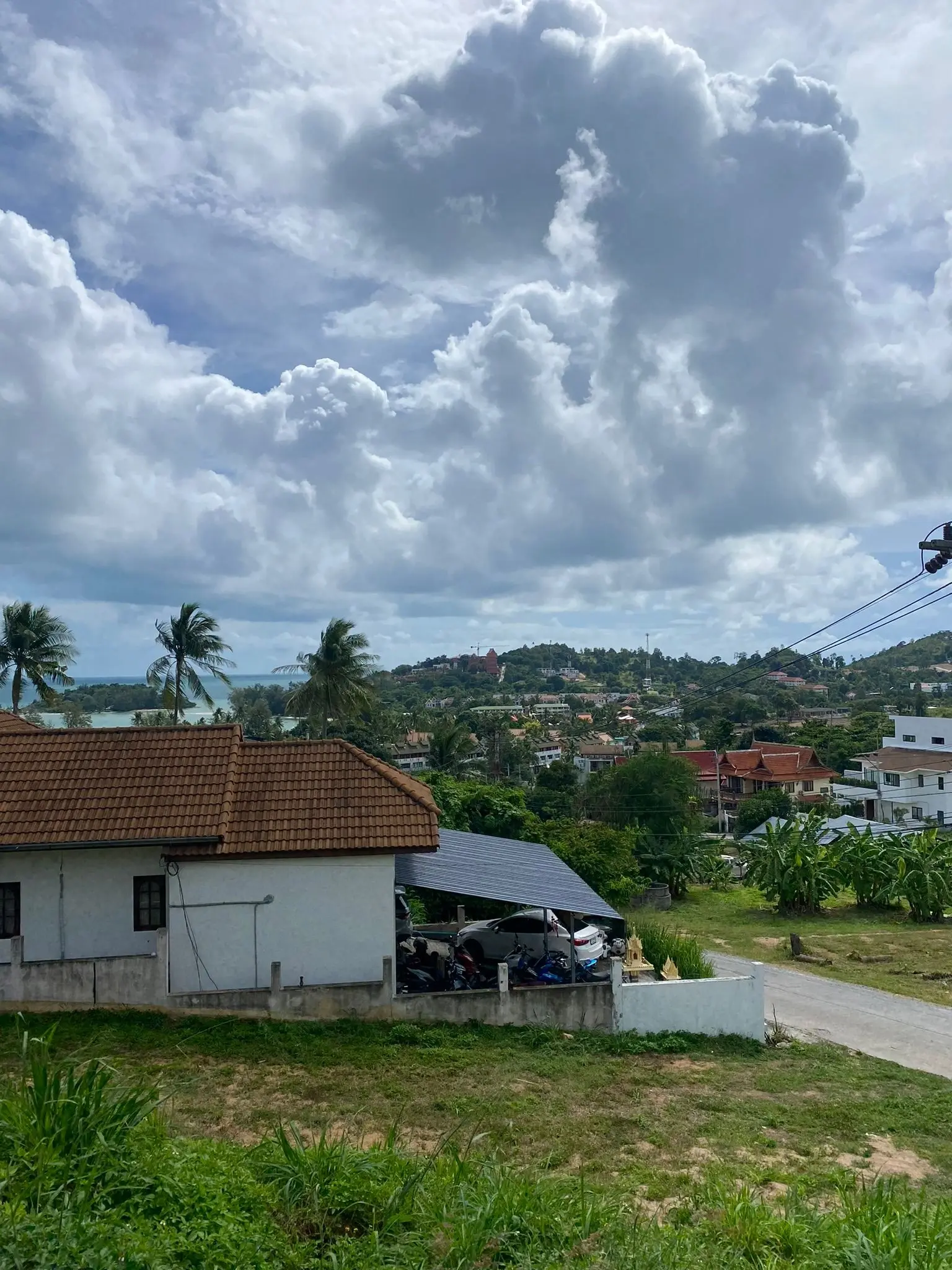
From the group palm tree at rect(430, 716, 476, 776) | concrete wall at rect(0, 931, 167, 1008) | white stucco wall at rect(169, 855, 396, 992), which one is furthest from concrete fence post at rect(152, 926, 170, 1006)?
palm tree at rect(430, 716, 476, 776)

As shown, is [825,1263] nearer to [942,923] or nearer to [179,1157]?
[179,1157]

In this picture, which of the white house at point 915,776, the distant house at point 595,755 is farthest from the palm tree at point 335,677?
the distant house at point 595,755

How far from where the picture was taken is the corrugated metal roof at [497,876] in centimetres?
1489

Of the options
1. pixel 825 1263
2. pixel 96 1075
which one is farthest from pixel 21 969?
pixel 825 1263

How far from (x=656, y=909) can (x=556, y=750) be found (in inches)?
2835

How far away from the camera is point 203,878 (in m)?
14.3

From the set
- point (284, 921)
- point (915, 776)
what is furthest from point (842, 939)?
point (915, 776)

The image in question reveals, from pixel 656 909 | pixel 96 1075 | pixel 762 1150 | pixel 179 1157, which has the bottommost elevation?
pixel 656 909

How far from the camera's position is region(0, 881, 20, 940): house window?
14.5 metres

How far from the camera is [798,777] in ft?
241

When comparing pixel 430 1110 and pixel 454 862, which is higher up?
pixel 454 862

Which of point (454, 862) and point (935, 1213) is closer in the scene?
point (935, 1213)

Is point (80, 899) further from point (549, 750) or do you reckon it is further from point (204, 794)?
point (549, 750)

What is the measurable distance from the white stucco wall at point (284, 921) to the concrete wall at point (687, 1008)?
3920 millimetres
